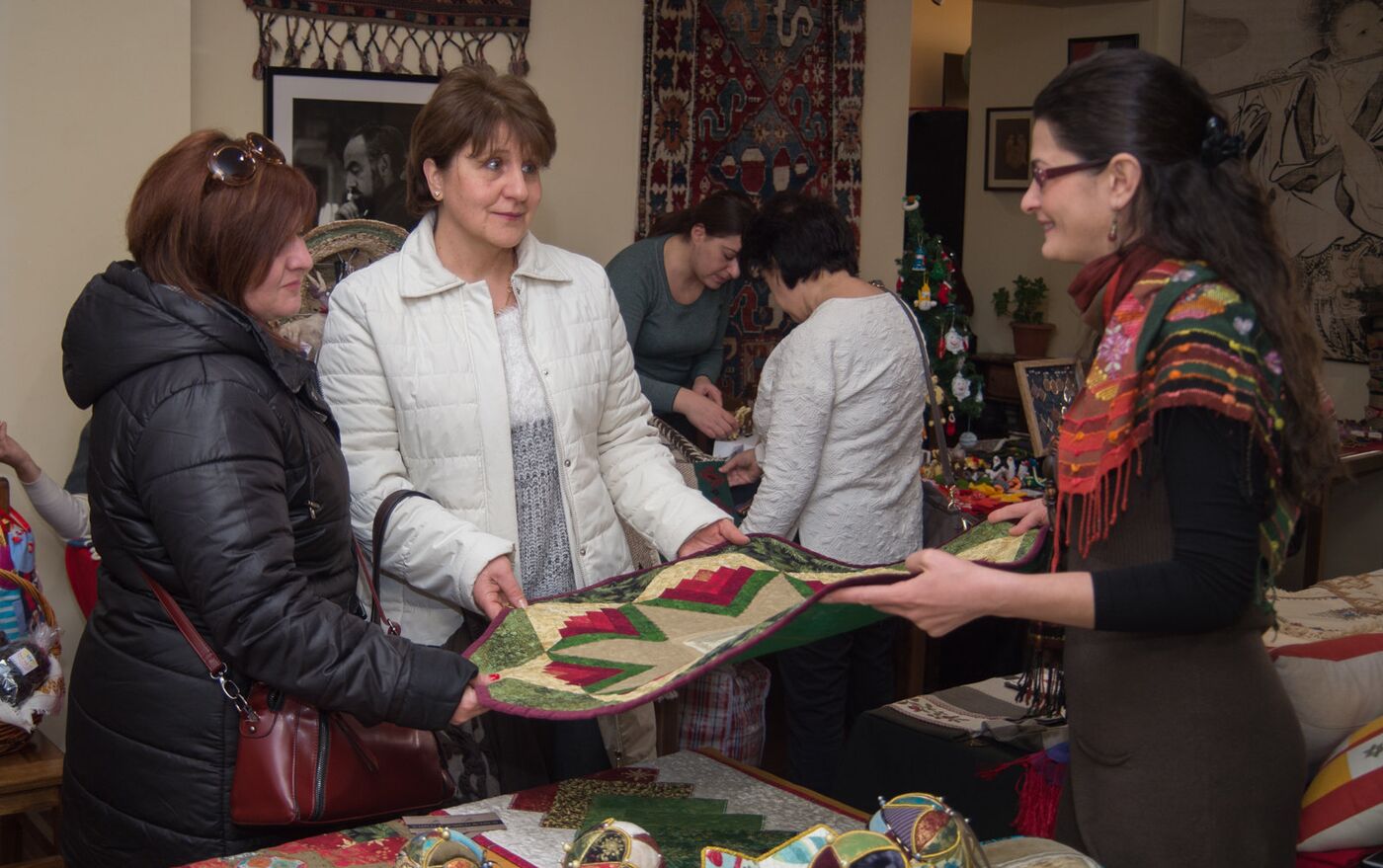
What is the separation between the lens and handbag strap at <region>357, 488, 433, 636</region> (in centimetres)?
232

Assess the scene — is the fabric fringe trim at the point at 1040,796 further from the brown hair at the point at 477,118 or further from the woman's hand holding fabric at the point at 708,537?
the brown hair at the point at 477,118

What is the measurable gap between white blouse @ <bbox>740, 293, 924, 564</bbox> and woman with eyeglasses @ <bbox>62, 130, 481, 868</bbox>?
1693 mm

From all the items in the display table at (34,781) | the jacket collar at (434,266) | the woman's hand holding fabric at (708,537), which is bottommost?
the display table at (34,781)

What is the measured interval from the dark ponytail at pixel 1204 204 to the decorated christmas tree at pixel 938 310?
340 centimetres

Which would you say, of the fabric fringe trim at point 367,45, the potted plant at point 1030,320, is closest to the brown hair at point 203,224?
the fabric fringe trim at point 367,45

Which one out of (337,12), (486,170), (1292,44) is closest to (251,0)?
(337,12)

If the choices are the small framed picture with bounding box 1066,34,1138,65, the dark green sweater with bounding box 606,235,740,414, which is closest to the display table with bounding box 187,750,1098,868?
the dark green sweater with bounding box 606,235,740,414

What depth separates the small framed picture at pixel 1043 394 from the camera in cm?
474

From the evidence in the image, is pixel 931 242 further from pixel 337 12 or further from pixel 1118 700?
pixel 1118 700

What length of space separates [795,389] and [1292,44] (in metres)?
4.47

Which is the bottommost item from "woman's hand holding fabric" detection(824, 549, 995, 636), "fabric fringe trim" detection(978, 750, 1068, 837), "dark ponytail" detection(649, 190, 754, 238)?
"fabric fringe trim" detection(978, 750, 1068, 837)

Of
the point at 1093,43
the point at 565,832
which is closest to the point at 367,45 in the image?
the point at 565,832

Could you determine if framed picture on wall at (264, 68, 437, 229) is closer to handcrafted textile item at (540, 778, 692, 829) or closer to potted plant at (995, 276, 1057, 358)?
handcrafted textile item at (540, 778, 692, 829)

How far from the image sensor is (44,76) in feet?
11.3
